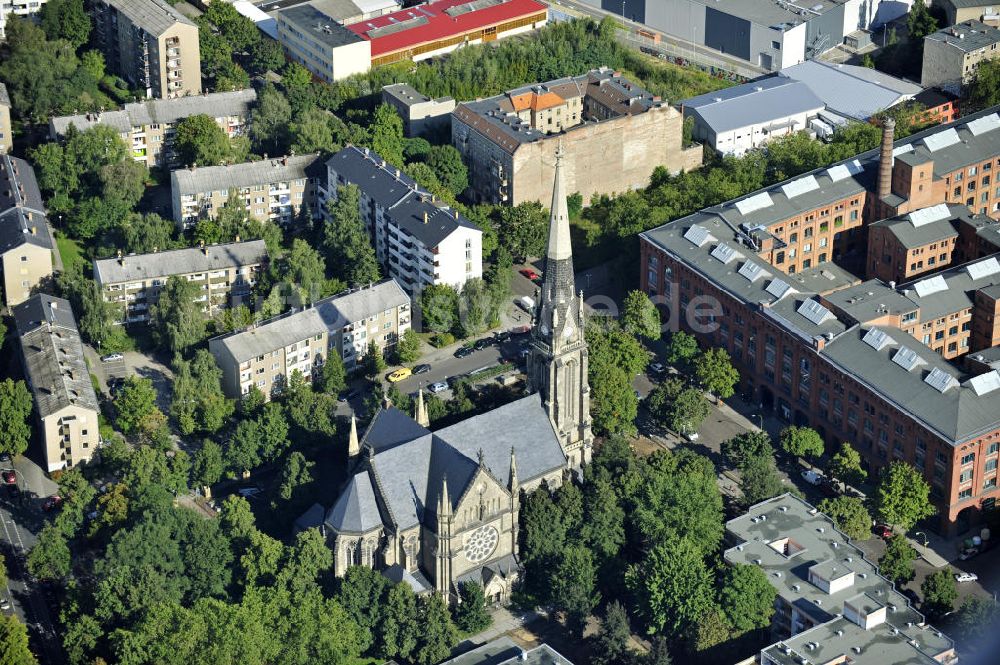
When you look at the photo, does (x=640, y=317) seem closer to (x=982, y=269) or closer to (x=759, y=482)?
(x=759, y=482)

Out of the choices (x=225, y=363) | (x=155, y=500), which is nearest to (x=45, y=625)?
(x=155, y=500)

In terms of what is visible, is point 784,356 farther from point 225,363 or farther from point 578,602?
point 225,363

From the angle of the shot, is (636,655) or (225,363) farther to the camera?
(225,363)

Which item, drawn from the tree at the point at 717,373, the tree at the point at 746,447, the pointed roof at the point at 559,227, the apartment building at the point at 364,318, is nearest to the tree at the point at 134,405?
the apartment building at the point at 364,318

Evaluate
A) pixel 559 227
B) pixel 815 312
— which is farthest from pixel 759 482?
pixel 559 227

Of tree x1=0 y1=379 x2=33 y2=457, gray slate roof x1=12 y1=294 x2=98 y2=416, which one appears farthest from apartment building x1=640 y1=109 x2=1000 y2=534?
tree x1=0 y1=379 x2=33 y2=457

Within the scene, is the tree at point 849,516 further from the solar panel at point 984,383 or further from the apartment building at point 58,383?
the apartment building at point 58,383
